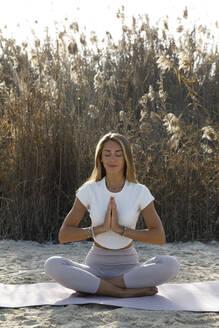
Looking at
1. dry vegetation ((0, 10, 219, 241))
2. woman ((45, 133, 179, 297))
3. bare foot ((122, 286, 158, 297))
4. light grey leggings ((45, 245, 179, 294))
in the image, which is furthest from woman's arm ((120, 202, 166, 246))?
dry vegetation ((0, 10, 219, 241))

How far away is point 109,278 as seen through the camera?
2854 mm

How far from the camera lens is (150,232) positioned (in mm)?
2771

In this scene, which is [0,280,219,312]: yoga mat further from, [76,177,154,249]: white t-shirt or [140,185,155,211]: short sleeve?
[140,185,155,211]: short sleeve

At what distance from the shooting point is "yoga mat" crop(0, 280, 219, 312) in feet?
8.73

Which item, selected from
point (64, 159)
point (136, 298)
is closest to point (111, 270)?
point (136, 298)

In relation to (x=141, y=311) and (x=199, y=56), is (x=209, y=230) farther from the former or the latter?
(x=199, y=56)

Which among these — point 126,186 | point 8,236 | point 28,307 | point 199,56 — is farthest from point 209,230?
point 199,56

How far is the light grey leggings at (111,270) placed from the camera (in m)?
2.77

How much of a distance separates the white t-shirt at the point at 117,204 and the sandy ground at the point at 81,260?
1.16 feet

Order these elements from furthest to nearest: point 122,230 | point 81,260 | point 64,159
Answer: point 64,159
point 81,260
point 122,230

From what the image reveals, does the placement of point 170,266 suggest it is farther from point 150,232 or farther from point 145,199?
point 145,199

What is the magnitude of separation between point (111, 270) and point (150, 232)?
0.31 m

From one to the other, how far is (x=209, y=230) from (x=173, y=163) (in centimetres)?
68

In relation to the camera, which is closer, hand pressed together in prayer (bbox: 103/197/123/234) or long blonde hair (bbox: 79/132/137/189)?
hand pressed together in prayer (bbox: 103/197/123/234)
